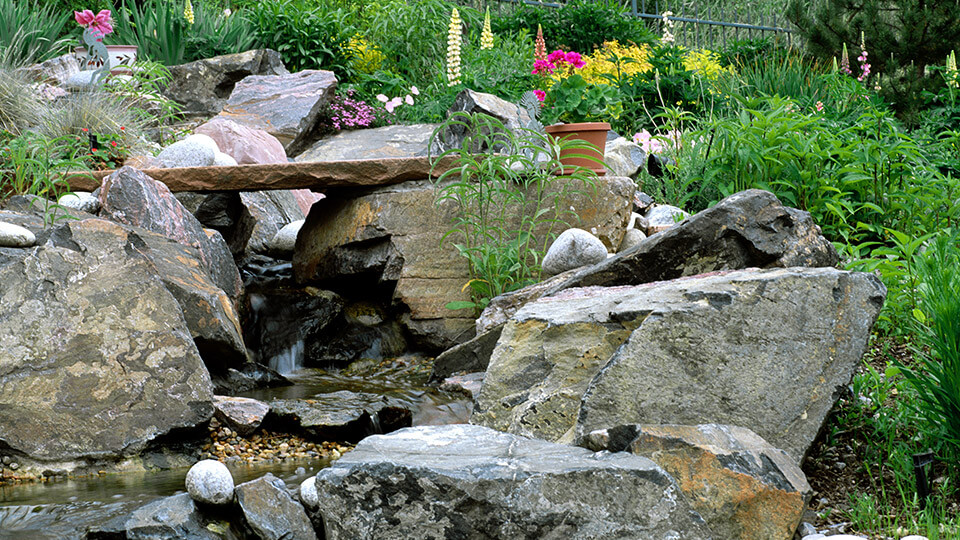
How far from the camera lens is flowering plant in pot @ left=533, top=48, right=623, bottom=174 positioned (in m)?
5.42

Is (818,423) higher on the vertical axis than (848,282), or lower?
lower

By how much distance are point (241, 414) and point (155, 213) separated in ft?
5.40

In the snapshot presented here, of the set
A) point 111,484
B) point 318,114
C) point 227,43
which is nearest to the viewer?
point 111,484

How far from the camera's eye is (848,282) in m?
2.86

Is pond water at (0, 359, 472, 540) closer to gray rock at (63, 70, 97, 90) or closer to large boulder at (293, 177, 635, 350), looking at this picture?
large boulder at (293, 177, 635, 350)

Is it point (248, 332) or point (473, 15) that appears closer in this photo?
point (248, 332)

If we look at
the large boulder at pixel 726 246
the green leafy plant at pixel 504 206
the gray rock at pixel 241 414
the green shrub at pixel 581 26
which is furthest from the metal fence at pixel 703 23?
the gray rock at pixel 241 414

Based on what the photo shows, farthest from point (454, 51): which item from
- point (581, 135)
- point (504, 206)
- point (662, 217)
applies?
point (504, 206)

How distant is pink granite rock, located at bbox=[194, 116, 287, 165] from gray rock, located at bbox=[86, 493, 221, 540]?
4.94 metres

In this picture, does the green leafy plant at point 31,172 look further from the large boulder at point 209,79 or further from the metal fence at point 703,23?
the metal fence at point 703,23

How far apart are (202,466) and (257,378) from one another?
201 centimetres

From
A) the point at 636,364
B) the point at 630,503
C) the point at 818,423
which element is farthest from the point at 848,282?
the point at 630,503

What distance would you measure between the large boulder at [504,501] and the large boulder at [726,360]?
550mm

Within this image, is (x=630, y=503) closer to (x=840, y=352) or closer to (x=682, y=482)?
(x=682, y=482)
